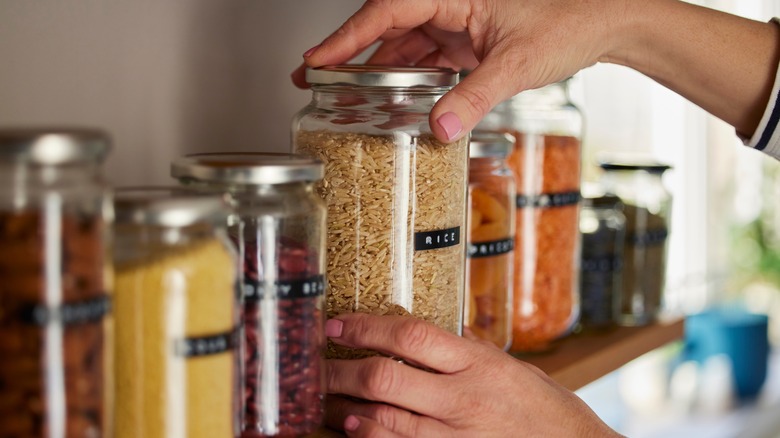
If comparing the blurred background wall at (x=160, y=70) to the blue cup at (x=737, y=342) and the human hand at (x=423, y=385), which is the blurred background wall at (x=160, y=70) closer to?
the human hand at (x=423, y=385)

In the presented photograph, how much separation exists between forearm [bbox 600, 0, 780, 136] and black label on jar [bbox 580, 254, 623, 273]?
0.80 ft

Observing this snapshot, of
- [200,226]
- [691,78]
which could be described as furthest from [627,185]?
[200,226]

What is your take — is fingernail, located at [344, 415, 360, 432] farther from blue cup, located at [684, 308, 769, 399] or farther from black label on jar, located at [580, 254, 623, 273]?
blue cup, located at [684, 308, 769, 399]

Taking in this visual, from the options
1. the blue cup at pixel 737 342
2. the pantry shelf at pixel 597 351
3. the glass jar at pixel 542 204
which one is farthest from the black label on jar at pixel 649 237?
the blue cup at pixel 737 342

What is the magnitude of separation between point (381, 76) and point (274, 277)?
0.21 m

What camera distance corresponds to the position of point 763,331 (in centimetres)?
235

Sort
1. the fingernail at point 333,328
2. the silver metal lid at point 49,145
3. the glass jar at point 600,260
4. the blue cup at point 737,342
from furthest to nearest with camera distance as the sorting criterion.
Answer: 1. the blue cup at point 737,342
2. the glass jar at point 600,260
3. the fingernail at point 333,328
4. the silver metal lid at point 49,145

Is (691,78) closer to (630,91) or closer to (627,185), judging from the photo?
(627,185)

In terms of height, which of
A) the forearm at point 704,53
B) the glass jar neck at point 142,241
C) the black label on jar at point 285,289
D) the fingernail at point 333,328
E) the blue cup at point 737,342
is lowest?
the blue cup at point 737,342

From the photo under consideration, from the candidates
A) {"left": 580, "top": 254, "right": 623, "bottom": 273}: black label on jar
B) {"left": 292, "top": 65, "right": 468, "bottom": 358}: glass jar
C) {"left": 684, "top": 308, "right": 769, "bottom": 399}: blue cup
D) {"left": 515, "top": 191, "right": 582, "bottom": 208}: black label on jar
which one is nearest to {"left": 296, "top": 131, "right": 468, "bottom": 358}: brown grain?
{"left": 292, "top": 65, "right": 468, "bottom": 358}: glass jar

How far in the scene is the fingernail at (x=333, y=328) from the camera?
0.71m

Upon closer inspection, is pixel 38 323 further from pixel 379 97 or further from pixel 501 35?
pixel 501 35

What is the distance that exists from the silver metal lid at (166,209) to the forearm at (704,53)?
560 millimetres

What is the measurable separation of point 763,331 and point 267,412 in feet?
6.64
